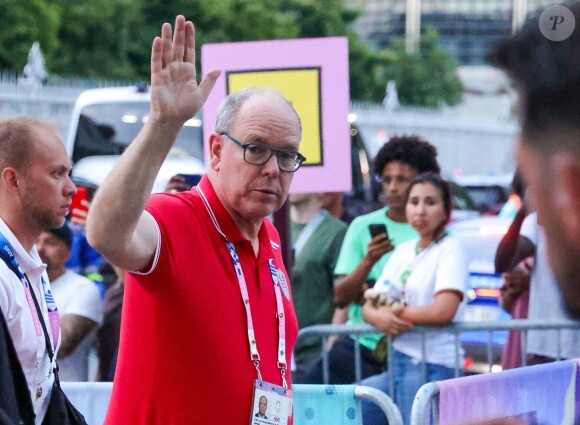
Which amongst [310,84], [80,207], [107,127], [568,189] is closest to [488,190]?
[107,127]

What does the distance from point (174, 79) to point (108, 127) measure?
11.3 m

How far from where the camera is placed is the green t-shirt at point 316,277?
21.4ft

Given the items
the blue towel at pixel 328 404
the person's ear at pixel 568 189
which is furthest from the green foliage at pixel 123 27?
the person's ear at pixel 568 189

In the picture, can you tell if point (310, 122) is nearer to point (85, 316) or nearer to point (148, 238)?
point (85, 316)

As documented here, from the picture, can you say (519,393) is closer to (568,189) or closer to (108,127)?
(568,189)

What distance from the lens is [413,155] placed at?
6672 millimetres

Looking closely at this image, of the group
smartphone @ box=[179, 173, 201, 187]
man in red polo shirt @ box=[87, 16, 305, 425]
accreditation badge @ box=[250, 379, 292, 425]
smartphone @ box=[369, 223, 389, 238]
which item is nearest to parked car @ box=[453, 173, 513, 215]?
smartphone @ box=[179, 173, 201, 187]

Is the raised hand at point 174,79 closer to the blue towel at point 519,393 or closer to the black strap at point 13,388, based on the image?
the black strap at point 13,388

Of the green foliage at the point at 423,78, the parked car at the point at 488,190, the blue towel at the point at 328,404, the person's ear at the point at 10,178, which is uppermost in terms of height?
the green foliage at the point at 423,78

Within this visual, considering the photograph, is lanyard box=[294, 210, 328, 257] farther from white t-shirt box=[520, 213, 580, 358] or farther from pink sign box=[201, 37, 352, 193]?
white t-shirt box=[520, 213, 580, 358]

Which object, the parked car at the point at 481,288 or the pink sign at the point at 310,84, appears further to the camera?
the parked car at the point at 481,288

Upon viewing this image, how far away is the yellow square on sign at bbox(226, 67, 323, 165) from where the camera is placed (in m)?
5.53

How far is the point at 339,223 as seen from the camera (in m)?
6.77

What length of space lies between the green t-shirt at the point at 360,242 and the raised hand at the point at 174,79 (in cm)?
344
